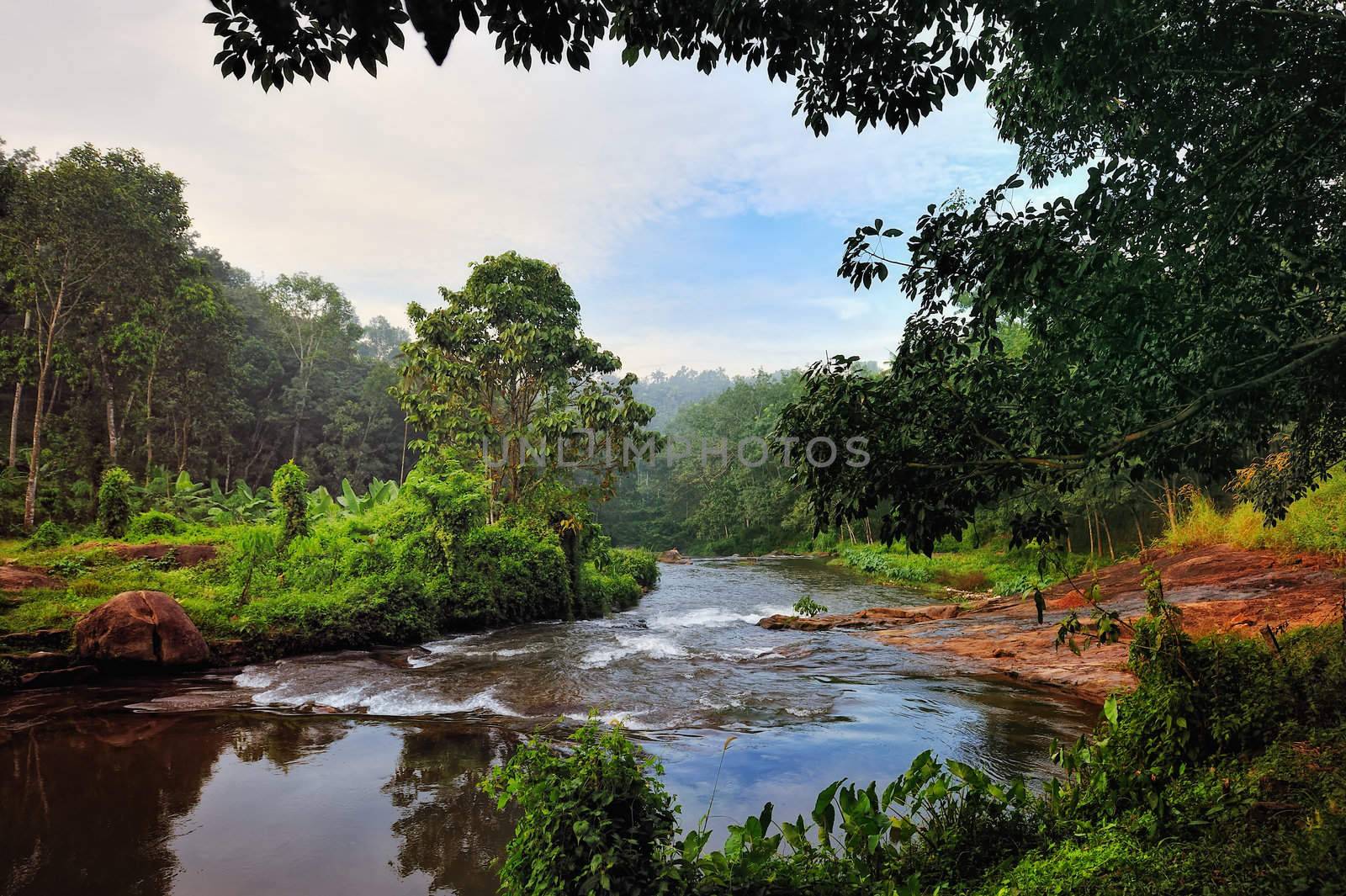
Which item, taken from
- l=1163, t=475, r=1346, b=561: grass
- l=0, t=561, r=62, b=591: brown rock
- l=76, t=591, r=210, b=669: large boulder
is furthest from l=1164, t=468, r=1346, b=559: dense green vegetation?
l=0, t=561, r=62, b=591: brown rock

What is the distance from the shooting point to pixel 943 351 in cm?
409

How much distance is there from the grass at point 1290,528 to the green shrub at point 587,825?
1121cm

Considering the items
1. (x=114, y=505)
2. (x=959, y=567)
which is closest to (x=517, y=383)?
(x=114, y=505)

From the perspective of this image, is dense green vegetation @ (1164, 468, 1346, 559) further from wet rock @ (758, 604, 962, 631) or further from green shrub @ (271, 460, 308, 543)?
green shrub @ (271, 460, 308, 543)

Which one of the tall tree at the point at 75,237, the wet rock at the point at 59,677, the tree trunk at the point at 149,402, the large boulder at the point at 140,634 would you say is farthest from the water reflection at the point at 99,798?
the tree trunk at the point at 149,402

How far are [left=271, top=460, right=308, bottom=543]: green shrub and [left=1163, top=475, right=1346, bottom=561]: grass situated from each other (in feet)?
55.2

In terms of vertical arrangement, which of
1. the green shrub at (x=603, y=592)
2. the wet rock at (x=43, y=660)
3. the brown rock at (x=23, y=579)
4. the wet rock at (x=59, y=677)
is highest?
the brown rock at (x=23, y=579)

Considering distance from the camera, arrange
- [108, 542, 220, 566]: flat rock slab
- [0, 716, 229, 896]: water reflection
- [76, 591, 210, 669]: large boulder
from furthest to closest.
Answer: [108, 542, 220, 566]: flat rock slab → [76, 591, 210, 669]: large boulder → [0, 716, 229, 896]: water reflection

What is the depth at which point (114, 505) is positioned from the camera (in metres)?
15.6

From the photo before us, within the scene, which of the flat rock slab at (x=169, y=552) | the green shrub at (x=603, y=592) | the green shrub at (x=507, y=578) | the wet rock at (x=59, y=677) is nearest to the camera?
the wet rock at (x=59, y=677)

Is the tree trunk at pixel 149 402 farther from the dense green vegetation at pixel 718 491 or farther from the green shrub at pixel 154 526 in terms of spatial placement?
the dense green vegetation at pixel 718 491

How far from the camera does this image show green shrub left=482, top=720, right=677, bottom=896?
2963 mm

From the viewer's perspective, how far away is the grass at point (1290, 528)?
37.1 feet

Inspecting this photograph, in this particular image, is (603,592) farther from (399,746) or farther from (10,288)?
(10,288)
